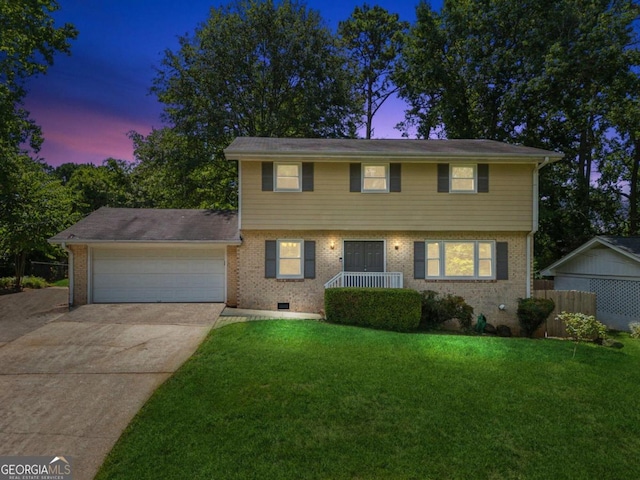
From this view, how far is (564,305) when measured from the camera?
11.1 m

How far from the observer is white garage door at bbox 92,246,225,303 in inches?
462

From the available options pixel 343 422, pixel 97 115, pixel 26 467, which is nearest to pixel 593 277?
pixel 343 422

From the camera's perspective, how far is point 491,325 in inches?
454

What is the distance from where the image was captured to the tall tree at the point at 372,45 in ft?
83.7

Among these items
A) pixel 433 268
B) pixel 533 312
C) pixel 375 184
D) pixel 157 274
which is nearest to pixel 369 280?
pixel 433 268

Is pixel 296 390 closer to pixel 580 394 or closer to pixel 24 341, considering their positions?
pixel 580 394

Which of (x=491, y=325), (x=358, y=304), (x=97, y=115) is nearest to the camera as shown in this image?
(x=358, y=304)

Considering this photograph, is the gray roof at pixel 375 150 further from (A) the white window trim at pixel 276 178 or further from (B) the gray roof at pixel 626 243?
(B) the gray roof at pixel 626 243

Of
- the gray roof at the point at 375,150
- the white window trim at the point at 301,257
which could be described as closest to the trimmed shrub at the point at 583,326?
the gray roof at the point at 375,150

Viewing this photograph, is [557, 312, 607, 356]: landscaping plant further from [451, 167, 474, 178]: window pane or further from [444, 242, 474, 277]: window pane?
[451, 167, 474, 178]: window pane

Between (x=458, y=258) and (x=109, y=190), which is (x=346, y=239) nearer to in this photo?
(x=458, y=258)

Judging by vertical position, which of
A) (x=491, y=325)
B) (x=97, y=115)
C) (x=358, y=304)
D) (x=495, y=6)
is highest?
(x=495, y=6)

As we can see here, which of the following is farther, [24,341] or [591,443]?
[24,341]

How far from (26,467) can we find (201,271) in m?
8.36
